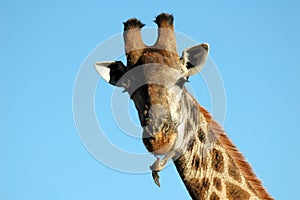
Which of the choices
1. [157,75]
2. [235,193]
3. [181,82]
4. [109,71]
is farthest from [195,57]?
[235,193]

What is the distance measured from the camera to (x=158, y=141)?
6.89 meters

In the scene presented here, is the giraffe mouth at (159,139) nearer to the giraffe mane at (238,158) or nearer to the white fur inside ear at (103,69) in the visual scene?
the giraffe mane at (238,158)

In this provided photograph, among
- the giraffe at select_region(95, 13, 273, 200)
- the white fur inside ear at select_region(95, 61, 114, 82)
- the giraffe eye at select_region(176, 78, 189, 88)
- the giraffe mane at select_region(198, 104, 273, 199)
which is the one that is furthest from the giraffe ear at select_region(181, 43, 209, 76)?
the white fur inside ear at select_region(95, 61, 114, 82)

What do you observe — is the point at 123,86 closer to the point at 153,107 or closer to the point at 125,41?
the point at 125,41

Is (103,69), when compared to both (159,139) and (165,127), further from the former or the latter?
(159,139)

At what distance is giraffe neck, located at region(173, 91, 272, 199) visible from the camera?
7484 mm

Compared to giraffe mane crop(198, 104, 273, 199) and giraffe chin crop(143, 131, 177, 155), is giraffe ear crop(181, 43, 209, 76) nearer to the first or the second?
giraffe mane crop(198, 104, 273, 199)

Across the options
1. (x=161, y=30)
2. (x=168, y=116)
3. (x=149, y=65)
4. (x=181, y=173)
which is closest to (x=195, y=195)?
(x=181, y=173)

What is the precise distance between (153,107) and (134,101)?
28.2 inches

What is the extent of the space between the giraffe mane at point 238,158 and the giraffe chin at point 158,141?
1076 mm

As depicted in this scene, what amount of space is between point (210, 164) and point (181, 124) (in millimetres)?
647

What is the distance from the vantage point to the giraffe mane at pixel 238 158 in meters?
7.66

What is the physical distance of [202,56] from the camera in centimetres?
825

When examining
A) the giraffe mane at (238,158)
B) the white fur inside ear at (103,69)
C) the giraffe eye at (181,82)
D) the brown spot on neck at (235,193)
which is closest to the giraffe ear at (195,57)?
the giraffe eye at (181,82)
